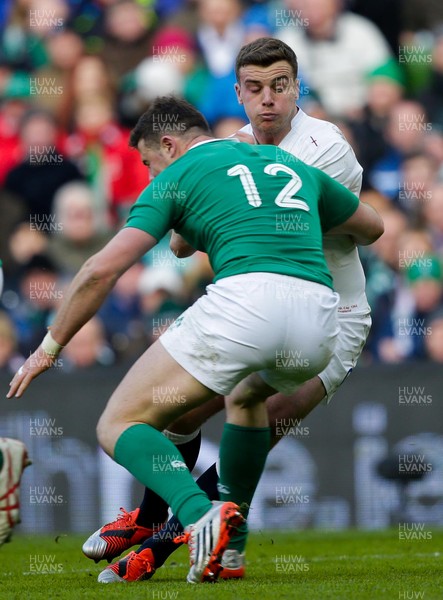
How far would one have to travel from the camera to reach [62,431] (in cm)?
863

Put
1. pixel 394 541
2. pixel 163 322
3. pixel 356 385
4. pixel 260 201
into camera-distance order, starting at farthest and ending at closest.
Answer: pixel 163 322 < pixel 356 385 < pixel 394 541 < pixel 260 201

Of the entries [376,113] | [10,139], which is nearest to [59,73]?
A: [10,139]

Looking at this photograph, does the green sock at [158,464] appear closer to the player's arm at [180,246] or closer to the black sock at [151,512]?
the black sock at [151,512]

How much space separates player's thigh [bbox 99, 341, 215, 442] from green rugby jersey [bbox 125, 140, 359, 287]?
1.35 feet

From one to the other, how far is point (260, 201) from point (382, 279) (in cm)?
487

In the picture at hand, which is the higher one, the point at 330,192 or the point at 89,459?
the point at 330,192

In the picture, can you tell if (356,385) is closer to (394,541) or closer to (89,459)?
(394,541)

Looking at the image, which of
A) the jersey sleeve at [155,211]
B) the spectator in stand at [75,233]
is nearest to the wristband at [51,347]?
the jersey sleeve at [155,211]

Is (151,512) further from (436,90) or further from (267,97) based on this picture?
(436,90)

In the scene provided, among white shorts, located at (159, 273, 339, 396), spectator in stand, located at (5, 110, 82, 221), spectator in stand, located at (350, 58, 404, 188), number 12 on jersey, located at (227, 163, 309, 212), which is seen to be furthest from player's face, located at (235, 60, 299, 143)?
spectator in stand, located at (5, 110, 82, 221)

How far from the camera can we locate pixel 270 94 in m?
5.27

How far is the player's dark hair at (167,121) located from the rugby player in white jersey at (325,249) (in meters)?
0.51

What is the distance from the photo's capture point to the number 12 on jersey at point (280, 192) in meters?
4.55

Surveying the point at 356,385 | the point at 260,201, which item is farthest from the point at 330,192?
the point at 356,385
